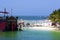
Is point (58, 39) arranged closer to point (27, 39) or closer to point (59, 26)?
point (27, 39)

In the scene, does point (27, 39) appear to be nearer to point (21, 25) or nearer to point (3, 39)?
point (3, 39)

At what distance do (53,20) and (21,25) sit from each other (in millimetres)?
7387

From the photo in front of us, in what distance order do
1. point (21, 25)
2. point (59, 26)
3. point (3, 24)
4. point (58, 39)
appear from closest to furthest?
point (58, 39)
point (3, 24)
point (59, 26)
point (21, 25)

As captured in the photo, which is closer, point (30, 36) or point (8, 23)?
point (30, 36)

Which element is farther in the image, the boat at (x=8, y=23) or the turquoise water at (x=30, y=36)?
the boat at (x=8, y=23)

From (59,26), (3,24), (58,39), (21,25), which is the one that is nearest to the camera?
(58,39)

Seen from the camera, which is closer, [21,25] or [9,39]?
[9,39]

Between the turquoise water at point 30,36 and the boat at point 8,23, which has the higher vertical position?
the boat at point 8,23

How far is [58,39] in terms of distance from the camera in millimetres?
38719

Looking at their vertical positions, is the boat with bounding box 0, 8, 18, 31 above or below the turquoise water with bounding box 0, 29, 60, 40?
above

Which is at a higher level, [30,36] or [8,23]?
[8,23]

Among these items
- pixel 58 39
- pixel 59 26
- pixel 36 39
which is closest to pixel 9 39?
pixel 36 39

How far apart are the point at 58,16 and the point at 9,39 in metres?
23.5

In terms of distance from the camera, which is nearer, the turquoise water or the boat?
the turquoise water
